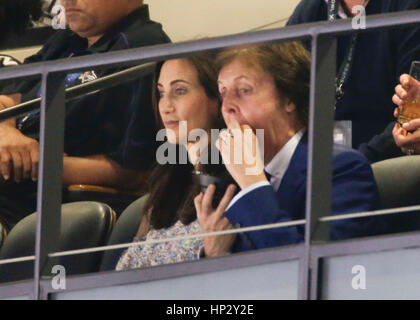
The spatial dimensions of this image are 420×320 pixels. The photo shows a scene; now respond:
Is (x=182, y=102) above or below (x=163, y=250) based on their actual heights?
above

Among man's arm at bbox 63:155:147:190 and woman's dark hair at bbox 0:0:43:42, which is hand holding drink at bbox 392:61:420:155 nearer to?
man's arm at bbox 63:155:147:190

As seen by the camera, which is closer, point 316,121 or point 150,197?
point 316,121

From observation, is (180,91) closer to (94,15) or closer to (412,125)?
(412,125)

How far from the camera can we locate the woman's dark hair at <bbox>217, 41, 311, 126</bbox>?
3.49 m

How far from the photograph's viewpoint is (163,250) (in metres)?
3.65

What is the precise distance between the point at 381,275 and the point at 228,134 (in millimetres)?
513

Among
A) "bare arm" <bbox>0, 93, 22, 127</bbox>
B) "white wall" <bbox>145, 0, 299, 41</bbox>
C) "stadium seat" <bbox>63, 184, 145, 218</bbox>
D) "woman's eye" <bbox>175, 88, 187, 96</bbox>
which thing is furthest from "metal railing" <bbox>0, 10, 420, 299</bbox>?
"white wall" <bbox>145, 0, 299, 41</bbox>

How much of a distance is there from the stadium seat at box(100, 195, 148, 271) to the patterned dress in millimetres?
23

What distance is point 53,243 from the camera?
3.73 metres

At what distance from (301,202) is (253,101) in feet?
0.91

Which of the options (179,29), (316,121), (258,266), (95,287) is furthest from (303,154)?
(179,29)

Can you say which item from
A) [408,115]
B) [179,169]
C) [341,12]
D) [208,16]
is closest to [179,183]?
[179,169]

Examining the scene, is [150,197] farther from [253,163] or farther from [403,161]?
[403,161]

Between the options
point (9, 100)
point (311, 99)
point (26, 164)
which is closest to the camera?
point (311, 99)
